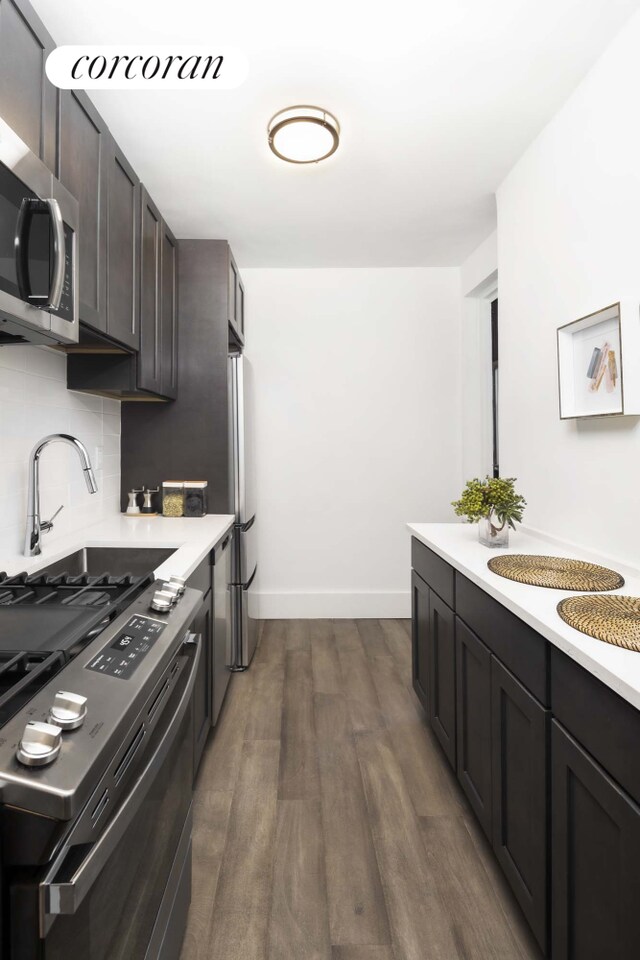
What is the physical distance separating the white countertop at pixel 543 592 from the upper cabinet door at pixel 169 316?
1458 millimetres

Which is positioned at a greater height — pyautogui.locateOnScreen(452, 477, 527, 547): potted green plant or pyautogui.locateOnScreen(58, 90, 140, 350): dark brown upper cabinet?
pyautogui.locateOnScreen(58, 90, 140, 350): dark brown upper cabinet

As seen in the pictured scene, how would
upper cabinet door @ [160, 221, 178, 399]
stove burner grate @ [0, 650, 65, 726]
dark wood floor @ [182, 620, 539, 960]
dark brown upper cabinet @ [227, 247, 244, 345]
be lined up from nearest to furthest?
1. stove burner grate @ [0, 650, 65, 726]
2. dark wood floor @ [182, 620, 539, 960]
3. upper cabinet door @ [160, 221, 178, 399]
4. dark brown upper cabinet @ [227, 247, 244, 345]

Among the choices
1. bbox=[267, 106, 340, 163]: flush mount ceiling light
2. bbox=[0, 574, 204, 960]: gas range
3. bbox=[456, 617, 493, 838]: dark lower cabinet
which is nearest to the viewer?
bbox=[0, 574, 204, 960]: gas range

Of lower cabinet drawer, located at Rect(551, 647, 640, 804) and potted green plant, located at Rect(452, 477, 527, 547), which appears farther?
potted green plant, located at Rect(452, 477, 527, 547)

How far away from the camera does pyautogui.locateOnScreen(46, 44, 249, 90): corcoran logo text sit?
1615 mm

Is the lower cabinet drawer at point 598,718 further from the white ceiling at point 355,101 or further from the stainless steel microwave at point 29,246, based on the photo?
the white ceiling at point 355,101

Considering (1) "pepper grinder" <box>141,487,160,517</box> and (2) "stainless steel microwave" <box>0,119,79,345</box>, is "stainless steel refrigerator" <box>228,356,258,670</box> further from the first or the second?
(2) "stainless steel microwave" <box>0,119,79,345</box>

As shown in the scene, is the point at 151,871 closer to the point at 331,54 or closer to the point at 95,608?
the point at 95,608

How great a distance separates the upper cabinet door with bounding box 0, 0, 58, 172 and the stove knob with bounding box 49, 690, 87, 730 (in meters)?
1.28

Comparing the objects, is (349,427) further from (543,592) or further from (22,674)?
(22,674)

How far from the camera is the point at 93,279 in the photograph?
1.77 m

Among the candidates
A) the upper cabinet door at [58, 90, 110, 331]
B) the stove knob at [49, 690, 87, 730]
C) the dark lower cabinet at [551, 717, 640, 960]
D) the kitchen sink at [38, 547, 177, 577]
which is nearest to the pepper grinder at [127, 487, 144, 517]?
the kitchen sink at [38, 547, 177, 577]

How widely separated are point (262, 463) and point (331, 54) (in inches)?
100

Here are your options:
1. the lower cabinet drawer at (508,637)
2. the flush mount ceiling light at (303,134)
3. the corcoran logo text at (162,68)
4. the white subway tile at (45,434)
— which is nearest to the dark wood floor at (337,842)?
the lower cabinet drawer at (508,637)
